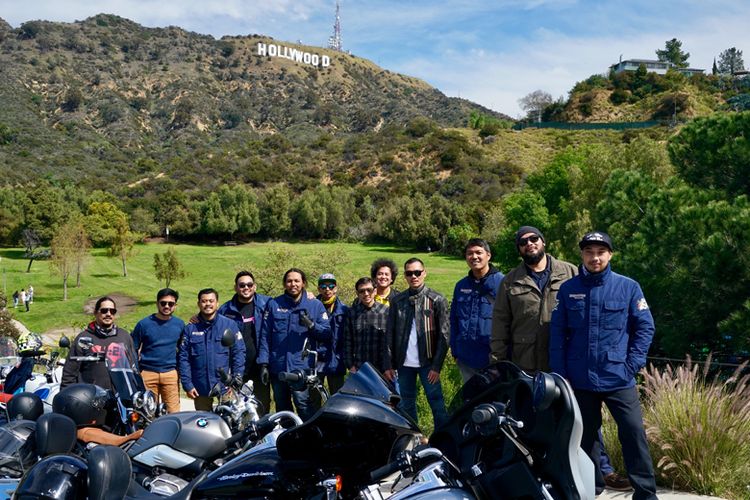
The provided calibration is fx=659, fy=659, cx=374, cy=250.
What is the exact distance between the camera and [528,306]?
515 cm

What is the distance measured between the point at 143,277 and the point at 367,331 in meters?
42.2

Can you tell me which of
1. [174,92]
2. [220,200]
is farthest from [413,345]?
[174,92]

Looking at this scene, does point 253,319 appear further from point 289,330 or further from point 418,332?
point 418,332

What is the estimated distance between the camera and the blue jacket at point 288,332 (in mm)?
6750

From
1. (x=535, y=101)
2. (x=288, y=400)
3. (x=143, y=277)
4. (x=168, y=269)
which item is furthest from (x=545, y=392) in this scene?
(x=535, y=101)

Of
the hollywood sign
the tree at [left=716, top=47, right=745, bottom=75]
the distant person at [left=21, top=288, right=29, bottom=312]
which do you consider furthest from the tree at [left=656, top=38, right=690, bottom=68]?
the distant person at [left=21, top=288, right=29, bottom=312]

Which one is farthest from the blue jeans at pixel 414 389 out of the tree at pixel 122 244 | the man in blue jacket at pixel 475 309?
the tree at pixel 122 244

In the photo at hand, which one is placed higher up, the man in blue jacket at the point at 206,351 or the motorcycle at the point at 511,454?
the motorcycle at the point at 511,454

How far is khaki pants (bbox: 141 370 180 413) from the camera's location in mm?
6984

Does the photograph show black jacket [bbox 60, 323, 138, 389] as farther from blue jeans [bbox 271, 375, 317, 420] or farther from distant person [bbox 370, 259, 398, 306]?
distant person [bbox 370, 259, 398, 306]

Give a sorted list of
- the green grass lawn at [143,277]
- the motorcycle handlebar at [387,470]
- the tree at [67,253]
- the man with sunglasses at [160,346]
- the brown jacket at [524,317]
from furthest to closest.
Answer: the tree at [67,253]
the green grass lawn at [143,277]
the man with sunglasses at [160,346]
the brown jacket at [524,317]
the motorcycle handlebar at [387,470]

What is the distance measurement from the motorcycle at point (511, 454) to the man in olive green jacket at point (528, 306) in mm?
2117

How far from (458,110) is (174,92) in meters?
68.7

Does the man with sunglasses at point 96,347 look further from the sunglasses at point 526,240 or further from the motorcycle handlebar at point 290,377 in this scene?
the sunglasses at point 526,240
